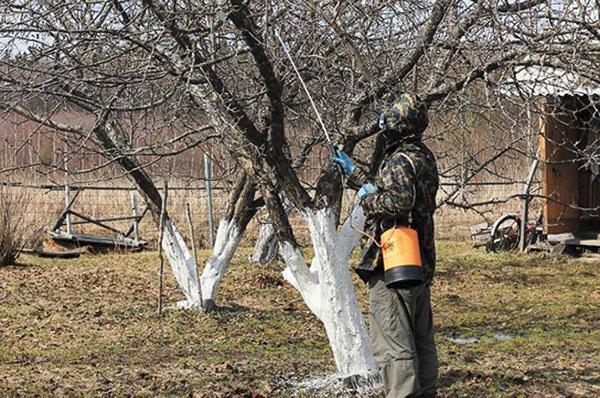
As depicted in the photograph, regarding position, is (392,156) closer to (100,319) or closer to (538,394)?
(538,394)

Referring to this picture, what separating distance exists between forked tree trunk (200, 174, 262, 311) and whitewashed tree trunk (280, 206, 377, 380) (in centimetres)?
263

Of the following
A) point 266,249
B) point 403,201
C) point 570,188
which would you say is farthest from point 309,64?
point 570,188

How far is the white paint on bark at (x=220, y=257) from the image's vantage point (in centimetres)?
909

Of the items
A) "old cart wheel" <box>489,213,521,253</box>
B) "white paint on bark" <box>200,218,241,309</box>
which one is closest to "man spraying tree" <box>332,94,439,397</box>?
"white paint on bark" <box>200,218,241,309</box>

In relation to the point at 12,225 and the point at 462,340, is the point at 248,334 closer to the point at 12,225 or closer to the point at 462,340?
the point at 462,340

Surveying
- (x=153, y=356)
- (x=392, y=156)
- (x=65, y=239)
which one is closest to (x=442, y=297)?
(x=153, y=356)

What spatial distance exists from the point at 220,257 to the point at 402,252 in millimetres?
4381

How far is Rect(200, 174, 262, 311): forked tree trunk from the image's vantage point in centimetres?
895

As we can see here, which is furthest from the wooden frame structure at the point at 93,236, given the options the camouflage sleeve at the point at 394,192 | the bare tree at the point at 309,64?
the camouflage sleeve at the point at 394,192

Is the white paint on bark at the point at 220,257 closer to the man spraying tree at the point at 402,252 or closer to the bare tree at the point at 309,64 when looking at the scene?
the bare tree at the point at 309,64

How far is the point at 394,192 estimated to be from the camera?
4938mm

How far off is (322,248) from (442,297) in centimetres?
484

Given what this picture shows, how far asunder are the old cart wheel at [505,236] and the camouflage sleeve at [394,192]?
10.3 m

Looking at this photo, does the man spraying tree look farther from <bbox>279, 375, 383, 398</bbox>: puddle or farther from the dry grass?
the dry grass
